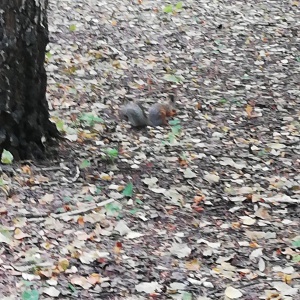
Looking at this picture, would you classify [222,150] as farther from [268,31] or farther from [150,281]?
[268,31]

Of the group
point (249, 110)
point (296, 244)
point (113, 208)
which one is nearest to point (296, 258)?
point (296, 244)

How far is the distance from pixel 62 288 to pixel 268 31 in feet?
17.9

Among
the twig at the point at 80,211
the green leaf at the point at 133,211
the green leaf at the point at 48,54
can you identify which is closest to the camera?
the twig at the point at 80,211

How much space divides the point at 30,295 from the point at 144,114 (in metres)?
2.43

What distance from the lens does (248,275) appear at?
10.0 feet

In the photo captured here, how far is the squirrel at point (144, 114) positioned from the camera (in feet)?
16.0

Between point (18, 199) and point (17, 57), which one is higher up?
point (17, 57)

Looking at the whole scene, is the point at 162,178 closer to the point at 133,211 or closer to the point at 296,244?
the point at 133,211

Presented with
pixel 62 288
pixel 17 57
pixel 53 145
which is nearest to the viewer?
pixel 62 288

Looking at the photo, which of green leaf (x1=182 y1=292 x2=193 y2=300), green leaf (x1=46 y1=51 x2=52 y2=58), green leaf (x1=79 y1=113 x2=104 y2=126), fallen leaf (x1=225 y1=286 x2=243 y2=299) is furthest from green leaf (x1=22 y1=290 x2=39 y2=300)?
green leaf (x1=46 y1=51 x2=52 y2=58)

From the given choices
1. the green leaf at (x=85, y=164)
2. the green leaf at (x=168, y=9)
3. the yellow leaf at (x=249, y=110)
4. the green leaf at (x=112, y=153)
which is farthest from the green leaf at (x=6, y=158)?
the green leaf at (x=168, y=9)

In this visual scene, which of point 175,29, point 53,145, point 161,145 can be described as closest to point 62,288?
point 53,145

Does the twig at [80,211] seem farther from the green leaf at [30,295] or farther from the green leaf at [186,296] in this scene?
the green leaf at [186,296]

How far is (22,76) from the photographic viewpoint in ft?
12.6
